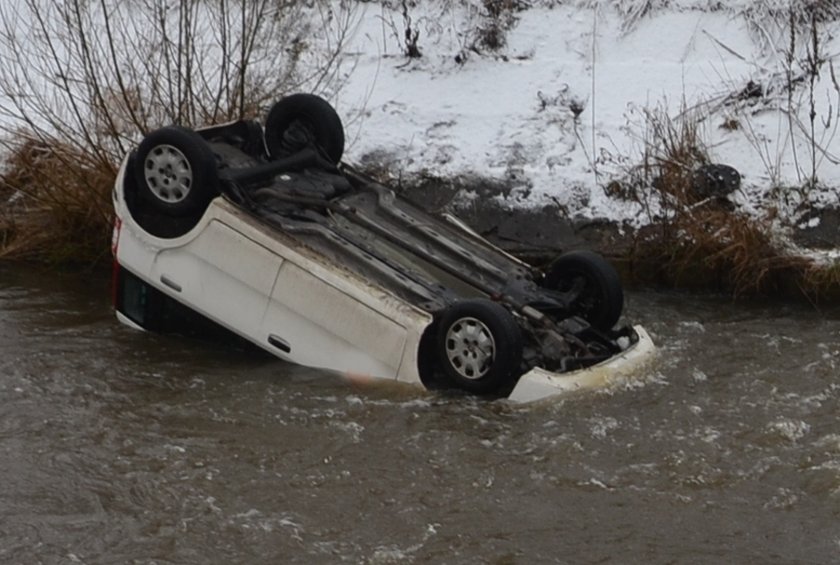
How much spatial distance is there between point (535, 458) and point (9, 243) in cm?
607

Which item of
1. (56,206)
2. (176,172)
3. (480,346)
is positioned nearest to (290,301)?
(176,172)

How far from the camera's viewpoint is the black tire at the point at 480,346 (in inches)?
306

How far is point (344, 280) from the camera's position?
8.04 metres

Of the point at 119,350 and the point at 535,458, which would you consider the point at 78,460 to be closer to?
the point at 119,350

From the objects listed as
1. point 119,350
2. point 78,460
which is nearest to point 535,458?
point 78,460

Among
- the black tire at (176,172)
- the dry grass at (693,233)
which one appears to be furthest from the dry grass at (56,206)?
the dry grass at (693,233)

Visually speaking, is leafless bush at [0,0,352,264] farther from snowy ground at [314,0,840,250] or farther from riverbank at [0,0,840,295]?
snowy ground at [314,0,840,250]

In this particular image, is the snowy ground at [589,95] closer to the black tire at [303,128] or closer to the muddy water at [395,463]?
the black tire at [303,128]

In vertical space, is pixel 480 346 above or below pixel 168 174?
below

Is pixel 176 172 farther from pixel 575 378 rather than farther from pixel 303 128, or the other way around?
pixel 575 378

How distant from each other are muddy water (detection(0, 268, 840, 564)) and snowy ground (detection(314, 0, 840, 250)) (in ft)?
9.99

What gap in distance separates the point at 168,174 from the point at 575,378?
2834 millimetres

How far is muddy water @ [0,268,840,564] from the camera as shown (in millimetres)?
6438

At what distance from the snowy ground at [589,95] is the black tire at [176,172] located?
13.0ft
